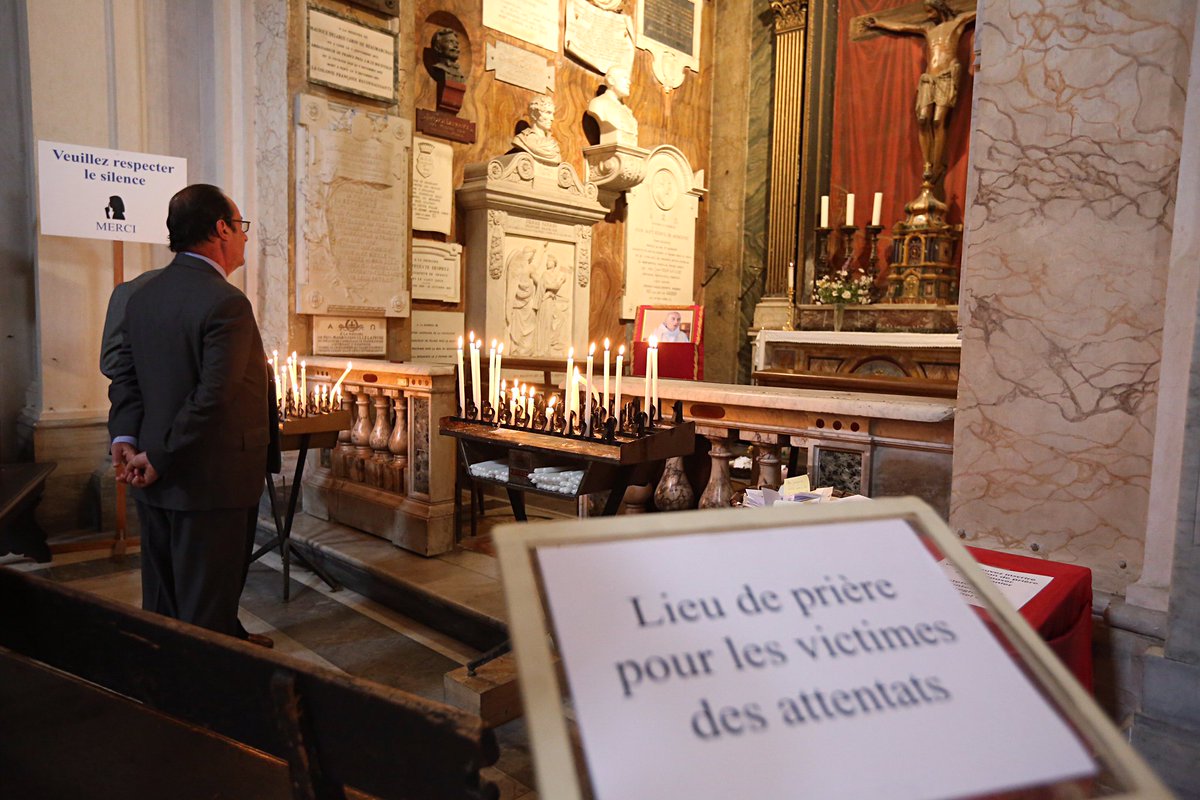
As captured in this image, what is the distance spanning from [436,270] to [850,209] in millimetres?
4472

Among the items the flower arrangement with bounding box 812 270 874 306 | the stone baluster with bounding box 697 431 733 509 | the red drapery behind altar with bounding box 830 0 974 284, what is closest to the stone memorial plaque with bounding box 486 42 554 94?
the red drapery behind altar with bounding box 830 0 974 284

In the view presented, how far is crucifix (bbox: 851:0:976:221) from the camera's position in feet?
27.2

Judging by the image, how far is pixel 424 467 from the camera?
434 cm

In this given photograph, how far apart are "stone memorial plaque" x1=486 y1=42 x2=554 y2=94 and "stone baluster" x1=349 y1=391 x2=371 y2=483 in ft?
13.9

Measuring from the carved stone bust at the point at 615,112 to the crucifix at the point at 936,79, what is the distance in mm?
3111

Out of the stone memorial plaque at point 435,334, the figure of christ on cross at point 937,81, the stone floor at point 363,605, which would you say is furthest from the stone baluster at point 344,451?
the figure of christ on cross at point 937,81

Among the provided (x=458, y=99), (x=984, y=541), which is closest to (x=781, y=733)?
(x=984, y=541)

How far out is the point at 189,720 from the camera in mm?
1361

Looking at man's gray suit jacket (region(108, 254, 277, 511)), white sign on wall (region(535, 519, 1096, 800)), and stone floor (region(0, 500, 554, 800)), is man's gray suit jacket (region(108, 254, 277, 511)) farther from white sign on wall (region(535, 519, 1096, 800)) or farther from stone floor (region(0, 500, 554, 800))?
white sign on wall (region(535, 519, 1096, 800))

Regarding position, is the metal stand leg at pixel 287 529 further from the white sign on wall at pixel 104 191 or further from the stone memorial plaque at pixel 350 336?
the stone memorial plaque at pixel 350 336

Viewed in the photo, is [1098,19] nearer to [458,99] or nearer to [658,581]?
[658,581]

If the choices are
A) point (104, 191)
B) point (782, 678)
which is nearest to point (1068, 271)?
point (782, 678)

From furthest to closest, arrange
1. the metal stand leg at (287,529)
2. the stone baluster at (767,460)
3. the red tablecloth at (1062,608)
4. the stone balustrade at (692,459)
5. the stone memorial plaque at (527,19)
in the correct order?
the stone memorial plaque at (527,19), the metal stand leg at (287,529), the stone baluster at (767,460), the stone balustrade at (692,459), the red tablecloth at (1062,608)

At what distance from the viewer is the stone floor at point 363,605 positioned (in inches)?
124
